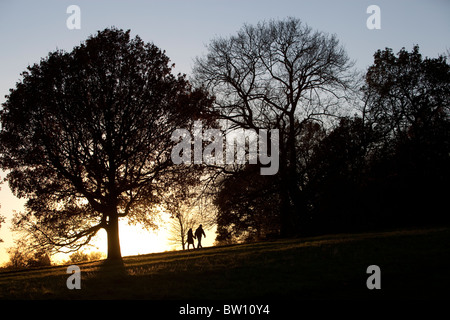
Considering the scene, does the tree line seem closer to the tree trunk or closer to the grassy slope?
the tree trunk

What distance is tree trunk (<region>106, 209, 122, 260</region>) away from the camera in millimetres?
26344

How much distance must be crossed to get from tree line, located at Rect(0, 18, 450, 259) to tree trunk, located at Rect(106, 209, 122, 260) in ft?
0.23

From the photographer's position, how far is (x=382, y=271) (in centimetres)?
1363

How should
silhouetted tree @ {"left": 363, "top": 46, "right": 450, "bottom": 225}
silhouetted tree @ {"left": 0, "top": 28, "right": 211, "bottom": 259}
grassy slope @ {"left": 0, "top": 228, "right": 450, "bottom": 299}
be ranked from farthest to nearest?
silhouetted tree @ {"left": 363, "top": 46, "right": 450, "bottom": 225} < silhouetted tree @ {"left": 0, "top": 28, "right": 211, "bottom": 259} < grassy slope @ {"left": 0, "top": 228, "right": 450, "bottom": 299}

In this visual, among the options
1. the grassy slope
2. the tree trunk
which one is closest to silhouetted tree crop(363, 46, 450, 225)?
the grassy slope

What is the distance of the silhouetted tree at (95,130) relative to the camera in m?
24.8

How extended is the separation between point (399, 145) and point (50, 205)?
27297mm

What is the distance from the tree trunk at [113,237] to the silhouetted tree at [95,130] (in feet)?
0.21

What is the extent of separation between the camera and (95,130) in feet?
81.8

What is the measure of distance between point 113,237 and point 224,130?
40.6 ft

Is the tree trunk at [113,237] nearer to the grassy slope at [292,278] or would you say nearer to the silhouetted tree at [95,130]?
the silhouetted tree at [95,130]
